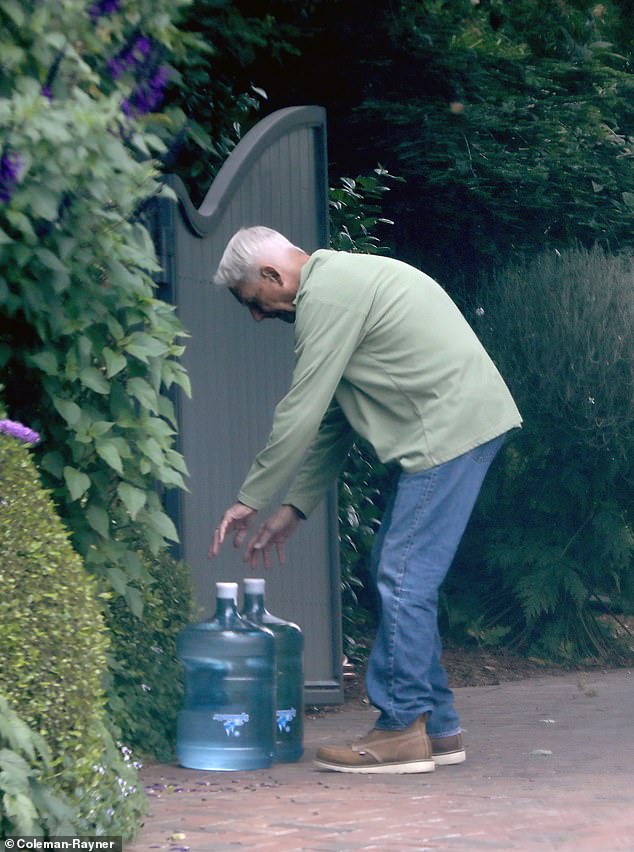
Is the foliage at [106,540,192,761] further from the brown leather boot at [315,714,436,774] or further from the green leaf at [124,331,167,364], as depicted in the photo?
the green leaf at [124,331,167,364]

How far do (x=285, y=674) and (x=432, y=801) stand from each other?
1.16 metres

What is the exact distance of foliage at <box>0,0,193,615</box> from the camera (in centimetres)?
367

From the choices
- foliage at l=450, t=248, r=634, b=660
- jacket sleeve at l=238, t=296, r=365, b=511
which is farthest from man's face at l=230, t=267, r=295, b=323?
foliage at l=450, t=248, r=634, b=660

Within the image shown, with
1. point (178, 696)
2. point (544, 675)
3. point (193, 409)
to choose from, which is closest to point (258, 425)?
point (193, 409)

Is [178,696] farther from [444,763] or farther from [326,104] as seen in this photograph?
[326,104]

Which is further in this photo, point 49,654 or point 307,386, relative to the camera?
A: point 307,386

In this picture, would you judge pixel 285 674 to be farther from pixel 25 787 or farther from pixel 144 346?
pixel 25 787

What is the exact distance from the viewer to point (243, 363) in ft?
21.1

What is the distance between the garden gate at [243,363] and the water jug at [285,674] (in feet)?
1.34

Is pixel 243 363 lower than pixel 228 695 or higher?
higher

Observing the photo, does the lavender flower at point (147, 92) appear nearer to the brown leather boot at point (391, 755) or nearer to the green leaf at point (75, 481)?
the green leaf at point (75, 481)

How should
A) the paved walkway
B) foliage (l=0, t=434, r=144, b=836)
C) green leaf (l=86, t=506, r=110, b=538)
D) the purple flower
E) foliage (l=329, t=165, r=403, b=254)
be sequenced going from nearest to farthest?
1. foliage (l=0, t=434, r=144, b=836)
2. the purple flower
3. the paved walkway
4. green leaf (l=86, t=506, r=110, b=538)
5. foliage (l=329, t=165, r=403, b=254)

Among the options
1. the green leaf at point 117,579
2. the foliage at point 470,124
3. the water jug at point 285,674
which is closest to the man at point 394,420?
the water jug at point 285,674

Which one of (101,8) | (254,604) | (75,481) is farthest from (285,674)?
(101,8)
